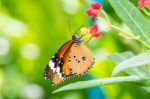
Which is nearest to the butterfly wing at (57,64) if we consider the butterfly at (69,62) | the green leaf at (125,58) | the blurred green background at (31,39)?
the butterfly at (69,62)

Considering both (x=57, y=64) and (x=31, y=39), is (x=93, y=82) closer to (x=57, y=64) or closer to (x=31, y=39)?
(x=57, y=64)

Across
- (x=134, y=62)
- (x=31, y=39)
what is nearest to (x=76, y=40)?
(x=134, y=62)

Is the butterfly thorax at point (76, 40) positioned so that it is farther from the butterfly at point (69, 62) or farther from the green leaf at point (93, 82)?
the green leaf at point (93, 82)

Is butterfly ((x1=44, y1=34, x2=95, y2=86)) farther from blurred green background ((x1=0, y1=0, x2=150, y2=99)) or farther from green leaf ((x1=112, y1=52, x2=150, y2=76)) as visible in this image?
blurred green background ((x1=0, y1=0, x2=150, y2=99))

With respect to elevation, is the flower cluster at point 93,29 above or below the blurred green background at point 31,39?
below

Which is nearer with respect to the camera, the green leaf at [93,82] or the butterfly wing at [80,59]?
the green leaf at [93,82]
